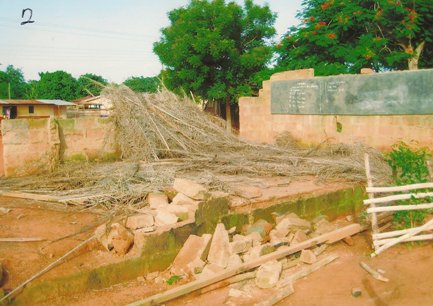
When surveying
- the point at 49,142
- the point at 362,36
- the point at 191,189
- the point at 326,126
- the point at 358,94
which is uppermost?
the point at 362,36

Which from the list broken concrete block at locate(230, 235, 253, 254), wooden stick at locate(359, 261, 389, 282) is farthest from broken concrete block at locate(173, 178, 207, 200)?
wooden stick at locate(359, 261, 389, 282)

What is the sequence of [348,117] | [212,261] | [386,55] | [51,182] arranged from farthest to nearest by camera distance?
[386,55] → [348,117] → [51,182] → [212,261]

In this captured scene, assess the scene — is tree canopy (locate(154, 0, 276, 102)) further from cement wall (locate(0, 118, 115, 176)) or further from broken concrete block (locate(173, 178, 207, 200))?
broken concrete block (locate(173, 178, 207, 200))

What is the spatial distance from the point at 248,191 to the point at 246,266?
152cm

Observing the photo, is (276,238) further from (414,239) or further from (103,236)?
(103,236)

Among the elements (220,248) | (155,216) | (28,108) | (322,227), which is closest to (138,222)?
(155,216)

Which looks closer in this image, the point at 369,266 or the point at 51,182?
the point at 369,266

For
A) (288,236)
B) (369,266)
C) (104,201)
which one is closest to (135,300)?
(104,201)

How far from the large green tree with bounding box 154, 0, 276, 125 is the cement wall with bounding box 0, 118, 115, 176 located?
8.34 metres

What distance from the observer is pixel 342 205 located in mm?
6543

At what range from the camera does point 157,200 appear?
5137 millimetres

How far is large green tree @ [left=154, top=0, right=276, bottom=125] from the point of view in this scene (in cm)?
1544

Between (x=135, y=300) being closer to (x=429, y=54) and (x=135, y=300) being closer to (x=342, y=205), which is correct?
(x=342, y=205)

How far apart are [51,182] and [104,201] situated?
1.49 meters
